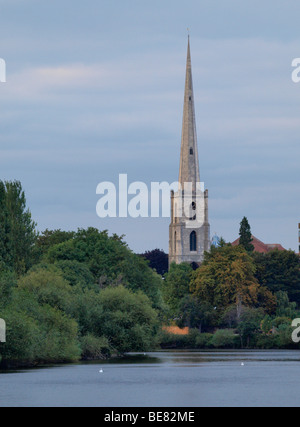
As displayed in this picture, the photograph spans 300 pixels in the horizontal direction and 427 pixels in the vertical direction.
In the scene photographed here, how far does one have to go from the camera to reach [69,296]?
8406 centimetres

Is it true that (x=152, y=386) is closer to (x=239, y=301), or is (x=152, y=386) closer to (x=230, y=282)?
(x=239, y=301)

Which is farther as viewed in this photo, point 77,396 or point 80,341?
point 80,341

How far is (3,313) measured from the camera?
69.8 meters

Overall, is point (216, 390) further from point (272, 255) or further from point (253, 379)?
point (272, 255)

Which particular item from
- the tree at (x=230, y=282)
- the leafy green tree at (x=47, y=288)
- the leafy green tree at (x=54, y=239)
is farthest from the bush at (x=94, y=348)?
the tree at (x=230, y=282)

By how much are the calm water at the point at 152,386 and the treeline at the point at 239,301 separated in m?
49.1

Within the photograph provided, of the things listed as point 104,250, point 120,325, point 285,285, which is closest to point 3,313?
point 120,325

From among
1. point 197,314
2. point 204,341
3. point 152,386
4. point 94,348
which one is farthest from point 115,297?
point 197,314

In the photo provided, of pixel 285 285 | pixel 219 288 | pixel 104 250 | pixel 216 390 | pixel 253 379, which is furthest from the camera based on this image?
pixel 285 285

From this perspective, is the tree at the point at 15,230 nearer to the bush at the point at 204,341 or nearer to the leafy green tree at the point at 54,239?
the leafy green tree at the point at 54,239

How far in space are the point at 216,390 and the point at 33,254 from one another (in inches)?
1684

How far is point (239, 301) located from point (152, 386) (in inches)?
3029

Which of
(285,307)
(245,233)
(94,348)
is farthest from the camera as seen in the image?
(245,233)

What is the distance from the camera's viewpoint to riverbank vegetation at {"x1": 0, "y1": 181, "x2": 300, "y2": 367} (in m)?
77.0
